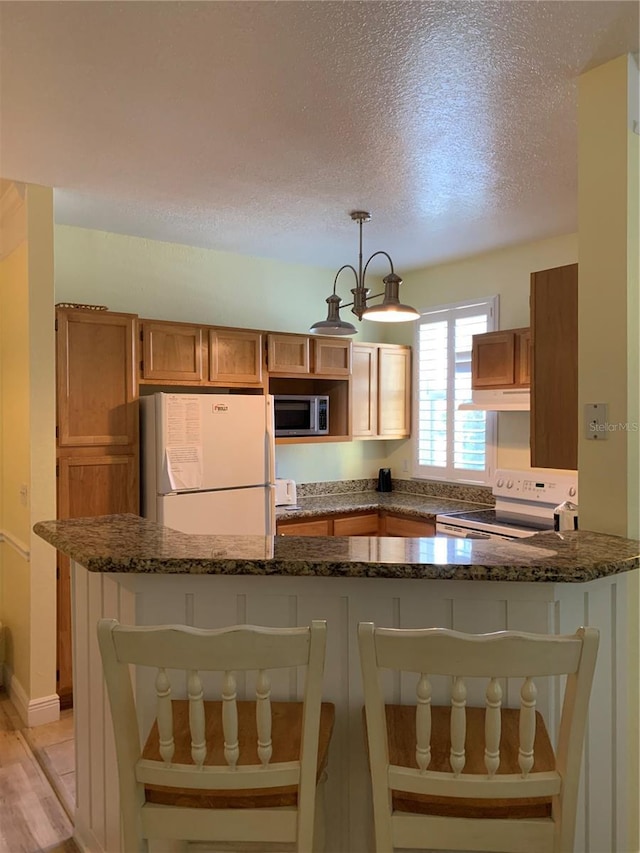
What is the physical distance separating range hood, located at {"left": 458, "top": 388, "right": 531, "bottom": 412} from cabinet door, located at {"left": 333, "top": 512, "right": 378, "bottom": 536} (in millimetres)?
1077

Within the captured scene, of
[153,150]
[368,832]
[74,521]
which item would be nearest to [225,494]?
[74,521]

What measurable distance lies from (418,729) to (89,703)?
127cm

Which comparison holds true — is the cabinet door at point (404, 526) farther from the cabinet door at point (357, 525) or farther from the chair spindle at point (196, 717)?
the chair spindle at point (196, 717)

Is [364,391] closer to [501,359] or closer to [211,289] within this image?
[501,359]

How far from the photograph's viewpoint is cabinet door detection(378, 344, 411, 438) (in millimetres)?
5047

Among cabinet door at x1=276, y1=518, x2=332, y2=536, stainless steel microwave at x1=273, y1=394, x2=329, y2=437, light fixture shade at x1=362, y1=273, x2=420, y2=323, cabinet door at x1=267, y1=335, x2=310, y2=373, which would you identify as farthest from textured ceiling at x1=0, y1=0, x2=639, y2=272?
cabinet door at x1=276, y1=518, x2=332, y2=536

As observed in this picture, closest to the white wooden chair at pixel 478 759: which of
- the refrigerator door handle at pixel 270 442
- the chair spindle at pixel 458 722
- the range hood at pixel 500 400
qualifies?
the chair spindle at pixel 458 722

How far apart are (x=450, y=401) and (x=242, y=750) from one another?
3800 mm

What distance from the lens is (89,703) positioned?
2.05m

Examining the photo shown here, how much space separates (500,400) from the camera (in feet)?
13.4

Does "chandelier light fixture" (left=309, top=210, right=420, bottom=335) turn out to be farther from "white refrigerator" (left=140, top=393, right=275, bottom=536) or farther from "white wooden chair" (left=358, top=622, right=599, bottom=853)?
"white wooden chair" (left=358, top=622, right=599, bottom=853)

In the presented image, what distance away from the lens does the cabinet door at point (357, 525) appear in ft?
14.8

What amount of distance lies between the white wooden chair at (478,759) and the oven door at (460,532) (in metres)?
2.54

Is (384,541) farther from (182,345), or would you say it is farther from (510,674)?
(182,345)
